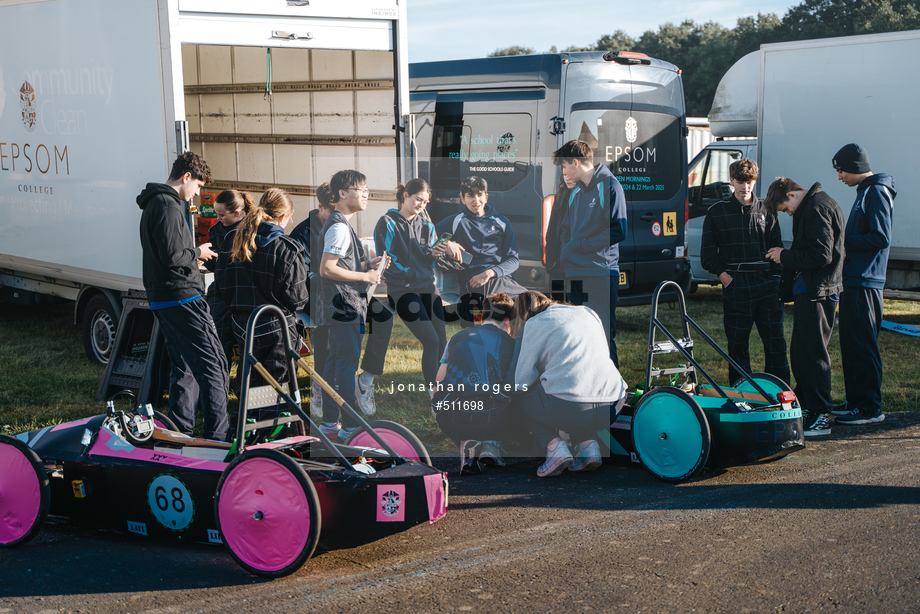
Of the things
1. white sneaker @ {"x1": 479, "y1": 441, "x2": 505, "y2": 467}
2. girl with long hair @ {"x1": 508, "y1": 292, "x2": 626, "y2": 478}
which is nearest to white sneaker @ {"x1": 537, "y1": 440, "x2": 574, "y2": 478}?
girl with long hair @ {"x1": 508, "y1": 292, "x2": 626, "y2": 478}

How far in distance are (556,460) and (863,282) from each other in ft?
9.26

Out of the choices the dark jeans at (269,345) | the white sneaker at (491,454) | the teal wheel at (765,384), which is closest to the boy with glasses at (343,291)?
the dark jeans at (269,345)

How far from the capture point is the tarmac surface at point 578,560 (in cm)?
346

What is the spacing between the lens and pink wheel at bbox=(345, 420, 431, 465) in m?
4.40

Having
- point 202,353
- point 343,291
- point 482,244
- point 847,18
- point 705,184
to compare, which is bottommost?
point 202,353

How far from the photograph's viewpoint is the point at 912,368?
7777 mm

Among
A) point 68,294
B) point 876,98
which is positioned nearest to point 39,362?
point 68,294

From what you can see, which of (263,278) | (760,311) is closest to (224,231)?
(263,278)

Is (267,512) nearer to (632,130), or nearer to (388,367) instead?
(388,367)

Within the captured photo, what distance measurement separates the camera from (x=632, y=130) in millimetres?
9438

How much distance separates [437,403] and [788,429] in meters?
2.06

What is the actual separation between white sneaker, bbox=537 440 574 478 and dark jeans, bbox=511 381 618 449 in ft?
0.30

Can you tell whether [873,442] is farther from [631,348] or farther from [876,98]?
[876,98]

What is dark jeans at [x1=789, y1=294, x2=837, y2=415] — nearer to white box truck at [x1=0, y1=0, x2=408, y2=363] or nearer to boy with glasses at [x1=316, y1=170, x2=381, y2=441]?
boy with glasses at [x1=316, y1=170, x2=381, y2=441]
